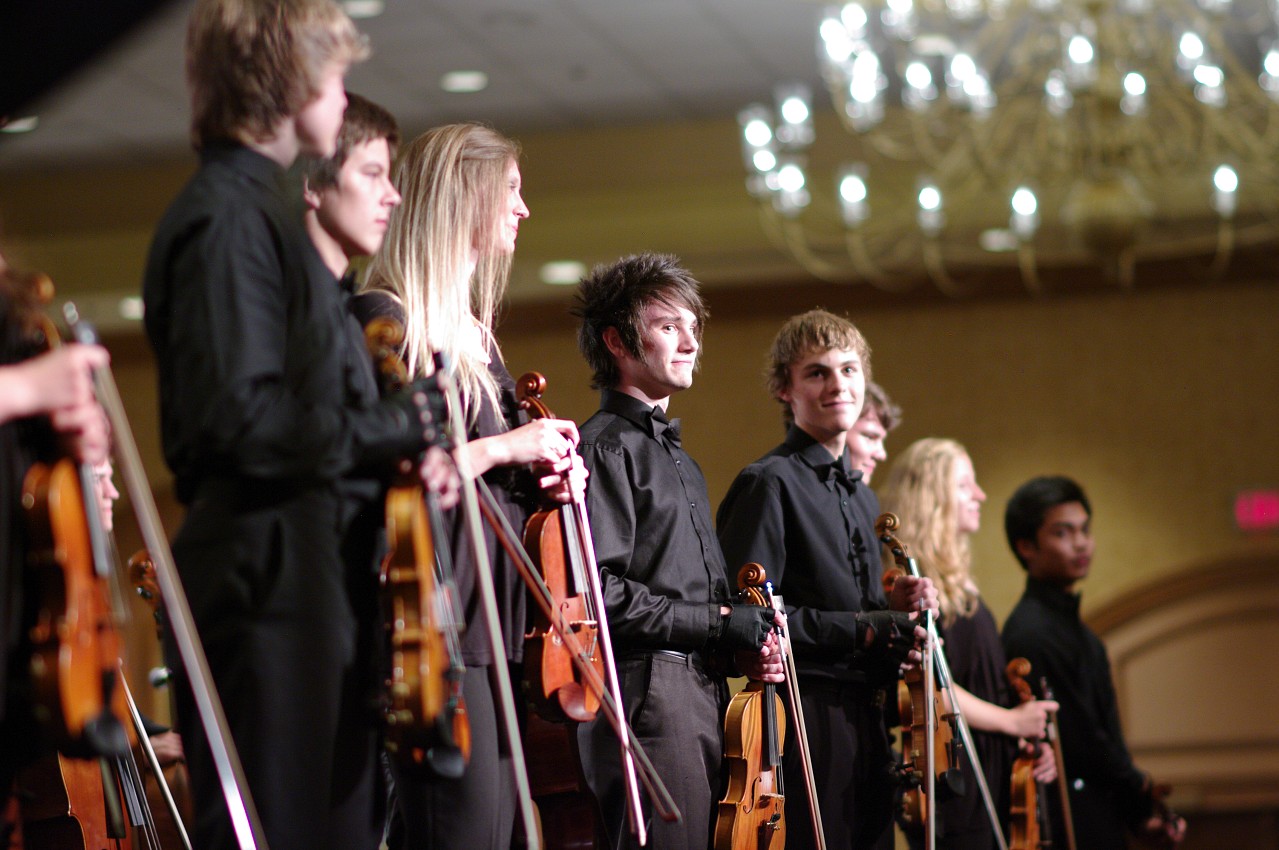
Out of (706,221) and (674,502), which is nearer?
(674,502)

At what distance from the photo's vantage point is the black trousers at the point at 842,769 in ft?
11.4

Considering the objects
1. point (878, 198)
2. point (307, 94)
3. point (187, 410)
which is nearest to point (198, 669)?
point (187, 410)

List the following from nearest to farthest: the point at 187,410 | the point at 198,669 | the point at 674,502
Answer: the point at 198,669, the point at 187,410, the point at 674,502

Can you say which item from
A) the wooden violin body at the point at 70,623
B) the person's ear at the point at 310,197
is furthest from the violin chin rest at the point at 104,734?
the person's ear at the point at 310,197

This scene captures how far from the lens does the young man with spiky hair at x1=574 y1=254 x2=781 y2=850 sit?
3014mm

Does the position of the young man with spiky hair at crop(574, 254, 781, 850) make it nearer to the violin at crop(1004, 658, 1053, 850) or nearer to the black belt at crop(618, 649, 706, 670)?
the black belt at crop(618, 649, 706, 670)

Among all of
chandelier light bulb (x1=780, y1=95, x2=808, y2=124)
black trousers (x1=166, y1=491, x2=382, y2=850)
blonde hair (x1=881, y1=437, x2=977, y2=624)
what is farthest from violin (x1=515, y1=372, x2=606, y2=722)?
chandelier light bulb (x1=780, y1=95, x2=808, y2=124)

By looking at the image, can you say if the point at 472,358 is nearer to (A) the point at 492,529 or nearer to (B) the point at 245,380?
(A) the point at 492,529

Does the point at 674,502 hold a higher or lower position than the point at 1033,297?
lower

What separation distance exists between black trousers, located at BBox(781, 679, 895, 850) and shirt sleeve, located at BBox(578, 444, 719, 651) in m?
0.54

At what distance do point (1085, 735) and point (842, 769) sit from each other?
5.65 feet

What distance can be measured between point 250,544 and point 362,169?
0.66 m

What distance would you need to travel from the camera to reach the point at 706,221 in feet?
32.9

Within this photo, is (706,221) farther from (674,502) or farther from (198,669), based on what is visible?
(198,669)
